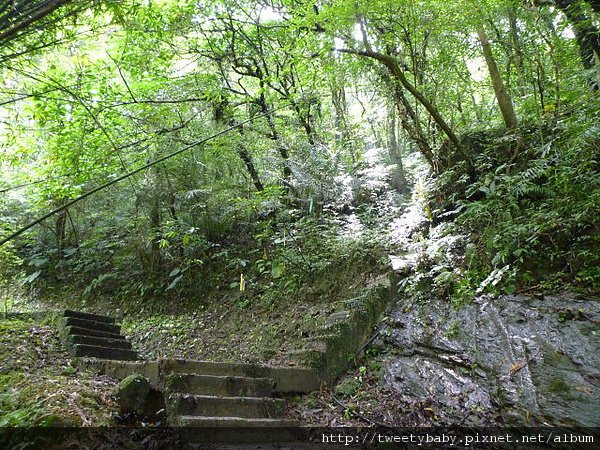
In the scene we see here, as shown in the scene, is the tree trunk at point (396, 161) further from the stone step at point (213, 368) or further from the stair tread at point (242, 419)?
the stair tread at point (242, 419)

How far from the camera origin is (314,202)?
8.91m

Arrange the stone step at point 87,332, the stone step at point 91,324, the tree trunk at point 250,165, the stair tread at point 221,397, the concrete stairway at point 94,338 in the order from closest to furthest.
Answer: the stair tread at point 221,397 < the concrete stairway at point 94,338 < the stone step at point 87,332 < the stone step at point 91,324 < the tree trunk at point 250,165

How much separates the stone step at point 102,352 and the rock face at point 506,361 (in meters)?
3.68

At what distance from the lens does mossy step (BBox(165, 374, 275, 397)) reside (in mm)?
3322

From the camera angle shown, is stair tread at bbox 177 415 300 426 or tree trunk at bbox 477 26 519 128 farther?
tree trunk at bbox 477 26 519 128

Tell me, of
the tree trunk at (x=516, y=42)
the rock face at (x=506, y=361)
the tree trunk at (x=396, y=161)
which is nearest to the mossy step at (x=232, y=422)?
the rock face at (x=506, y=361)

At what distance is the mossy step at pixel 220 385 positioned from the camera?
332cm

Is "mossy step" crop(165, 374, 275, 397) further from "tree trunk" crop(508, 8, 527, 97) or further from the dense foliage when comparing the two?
"tree trunk" crop(508, 8, 527, 97)

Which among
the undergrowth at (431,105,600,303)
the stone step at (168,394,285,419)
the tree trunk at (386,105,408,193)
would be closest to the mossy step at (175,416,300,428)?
the stone step at (168,394,285,419)

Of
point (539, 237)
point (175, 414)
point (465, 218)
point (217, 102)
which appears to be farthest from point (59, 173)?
point (539, 237)

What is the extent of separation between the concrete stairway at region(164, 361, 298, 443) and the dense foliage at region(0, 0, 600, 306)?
3.00 metres

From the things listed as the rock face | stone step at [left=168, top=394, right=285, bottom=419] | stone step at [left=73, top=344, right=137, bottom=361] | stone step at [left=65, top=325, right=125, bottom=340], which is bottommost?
the rock face

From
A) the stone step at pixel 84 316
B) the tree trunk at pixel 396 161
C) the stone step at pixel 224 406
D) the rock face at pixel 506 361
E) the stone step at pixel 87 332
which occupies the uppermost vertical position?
the tree trunk at pixel 396 161

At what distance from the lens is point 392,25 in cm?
710
